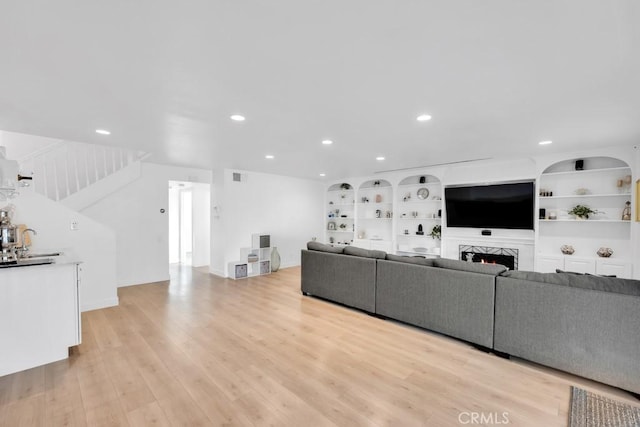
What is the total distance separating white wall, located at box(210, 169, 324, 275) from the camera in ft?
20.5

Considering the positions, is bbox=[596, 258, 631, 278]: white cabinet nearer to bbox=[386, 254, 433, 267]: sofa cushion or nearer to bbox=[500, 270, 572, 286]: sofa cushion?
bbox=[500, 270, 572, 286]: sofa cushion

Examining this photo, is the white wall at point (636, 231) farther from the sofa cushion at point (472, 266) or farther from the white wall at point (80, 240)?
the white wall at point (80, 240)

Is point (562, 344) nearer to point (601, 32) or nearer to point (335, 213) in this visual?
point (601, 32)

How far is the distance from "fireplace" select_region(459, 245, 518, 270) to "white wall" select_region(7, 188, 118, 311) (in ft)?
21.0

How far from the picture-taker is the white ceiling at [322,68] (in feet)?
4.90

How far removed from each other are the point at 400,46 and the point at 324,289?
11.6 feet

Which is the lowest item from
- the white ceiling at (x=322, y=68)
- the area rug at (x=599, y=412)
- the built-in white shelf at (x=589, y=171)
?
the area rug at (x=599, y=412)

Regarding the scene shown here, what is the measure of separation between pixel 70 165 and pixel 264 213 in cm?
372

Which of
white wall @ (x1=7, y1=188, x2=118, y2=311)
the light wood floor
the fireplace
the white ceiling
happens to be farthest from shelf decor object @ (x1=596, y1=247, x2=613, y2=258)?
white wall @ (x1=7, y1=188, x2=118, y2=311)

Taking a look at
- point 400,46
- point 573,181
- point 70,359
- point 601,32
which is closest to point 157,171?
point 70,359

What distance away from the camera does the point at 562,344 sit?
2459mm

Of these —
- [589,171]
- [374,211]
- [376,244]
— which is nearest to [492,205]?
[589,171]

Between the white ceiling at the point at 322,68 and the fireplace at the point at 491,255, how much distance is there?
8.01 feet

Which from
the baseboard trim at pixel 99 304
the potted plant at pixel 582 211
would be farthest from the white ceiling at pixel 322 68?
the baseboard trim at pixel 99 304
